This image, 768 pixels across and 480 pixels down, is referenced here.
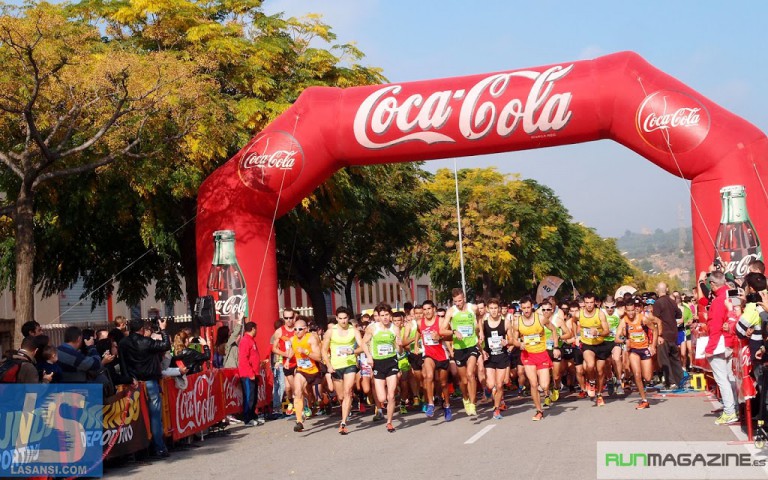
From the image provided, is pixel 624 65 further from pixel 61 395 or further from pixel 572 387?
pixel 61 395

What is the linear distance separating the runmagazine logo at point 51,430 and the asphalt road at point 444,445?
62 cm

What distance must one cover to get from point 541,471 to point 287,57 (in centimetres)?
1344

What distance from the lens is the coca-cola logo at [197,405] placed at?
12.9 metres

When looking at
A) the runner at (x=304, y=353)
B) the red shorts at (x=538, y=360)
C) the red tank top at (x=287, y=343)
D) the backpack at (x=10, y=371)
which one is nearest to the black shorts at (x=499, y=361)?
the red shorts at (x=538, y=360)

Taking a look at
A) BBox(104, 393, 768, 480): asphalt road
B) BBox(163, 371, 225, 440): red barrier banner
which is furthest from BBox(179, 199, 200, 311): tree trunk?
BBox(163, 371, 225, 440): red barrier banner

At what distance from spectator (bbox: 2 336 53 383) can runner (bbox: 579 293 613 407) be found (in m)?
9.33

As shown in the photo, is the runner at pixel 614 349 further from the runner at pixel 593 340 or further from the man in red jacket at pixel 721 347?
the man in red jacket at pixel 721 347

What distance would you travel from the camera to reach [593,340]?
16500 mm

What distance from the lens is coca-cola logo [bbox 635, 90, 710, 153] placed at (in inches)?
628

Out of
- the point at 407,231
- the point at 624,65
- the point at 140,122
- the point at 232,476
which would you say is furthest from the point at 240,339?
the point at 407,231

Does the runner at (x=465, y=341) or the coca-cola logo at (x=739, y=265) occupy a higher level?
the coca-cola logo at (x=739, y=265)

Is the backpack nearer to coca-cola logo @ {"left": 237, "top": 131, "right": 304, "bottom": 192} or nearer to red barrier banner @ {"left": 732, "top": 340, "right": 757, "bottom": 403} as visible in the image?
red barrier banner @ {"left": 732, "top": 340, "right": 757, "bottom": 403}

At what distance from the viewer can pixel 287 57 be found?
20.7 metres

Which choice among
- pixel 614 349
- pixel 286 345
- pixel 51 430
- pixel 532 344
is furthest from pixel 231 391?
pixel 614 349
